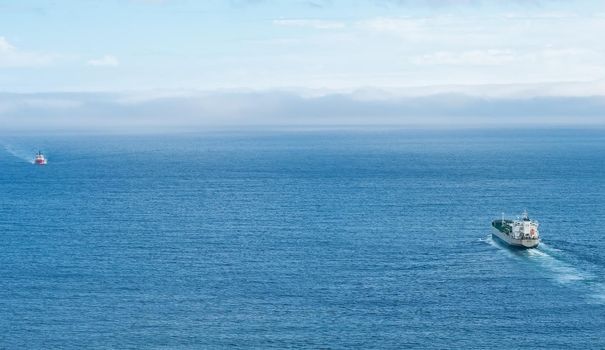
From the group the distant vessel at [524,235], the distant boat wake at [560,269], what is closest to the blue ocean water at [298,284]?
the distant boat wake at [560,269]

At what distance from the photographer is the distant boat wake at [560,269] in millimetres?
125125

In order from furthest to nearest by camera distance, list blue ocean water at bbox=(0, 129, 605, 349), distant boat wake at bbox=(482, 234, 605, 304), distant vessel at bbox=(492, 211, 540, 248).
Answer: distant vessel at bbox=(492, 211, 540, 248)
distant boat wake at bbox=(482, 234, 605, 304)
blue ocean water at bbox=(0, 129, 605, 349)

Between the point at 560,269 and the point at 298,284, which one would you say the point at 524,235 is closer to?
the point at 560,269

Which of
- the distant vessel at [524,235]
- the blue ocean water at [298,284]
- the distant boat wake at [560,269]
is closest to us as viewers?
the blue ocean water at [298,284]

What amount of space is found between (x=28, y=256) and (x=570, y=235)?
3807 inches

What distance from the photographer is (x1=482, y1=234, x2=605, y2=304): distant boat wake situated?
411ft

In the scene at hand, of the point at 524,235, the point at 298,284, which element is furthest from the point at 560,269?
the point at 298,284

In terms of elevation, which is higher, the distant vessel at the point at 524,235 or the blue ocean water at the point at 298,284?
the distant vessel at the point at 524,235

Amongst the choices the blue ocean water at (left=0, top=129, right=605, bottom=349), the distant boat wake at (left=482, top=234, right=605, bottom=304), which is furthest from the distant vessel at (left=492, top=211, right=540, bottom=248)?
the blue ocean water at (left=0, top=129, right=605, bottom=349)

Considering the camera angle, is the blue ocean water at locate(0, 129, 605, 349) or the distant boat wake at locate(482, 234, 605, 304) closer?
the blue ocean water at locate(0, 129, 605, 349)

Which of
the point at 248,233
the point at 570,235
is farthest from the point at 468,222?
the point at 248,233

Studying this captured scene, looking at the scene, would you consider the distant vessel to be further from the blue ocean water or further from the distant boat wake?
the blue ocean water

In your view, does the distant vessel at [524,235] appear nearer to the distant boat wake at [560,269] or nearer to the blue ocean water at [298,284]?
the distant boat wake at [560,269]

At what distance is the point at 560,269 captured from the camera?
138750 mm
